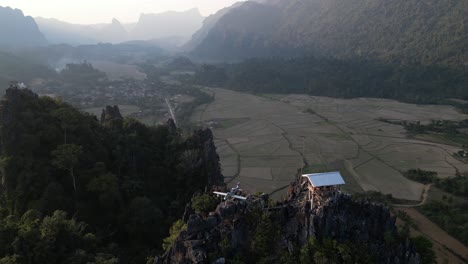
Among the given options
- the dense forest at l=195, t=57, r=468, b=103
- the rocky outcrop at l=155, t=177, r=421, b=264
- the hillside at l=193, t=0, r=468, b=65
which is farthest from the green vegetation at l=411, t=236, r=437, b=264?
the hillside at l=193, t=0, r=468, b=65

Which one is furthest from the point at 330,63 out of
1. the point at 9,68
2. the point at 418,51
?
the point at 9,68

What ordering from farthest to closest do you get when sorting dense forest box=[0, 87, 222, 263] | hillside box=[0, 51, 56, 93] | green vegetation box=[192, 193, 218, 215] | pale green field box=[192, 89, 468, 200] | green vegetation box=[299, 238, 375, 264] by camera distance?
hillside box=[0, 51, 56, 93], pale green field box=[192, 89, 468, 200], dense forest box=[0, 87, 222, 263], green vegetation box=[192, 193, 218, 215], green vegetation box=[299, 238, 375, 264]

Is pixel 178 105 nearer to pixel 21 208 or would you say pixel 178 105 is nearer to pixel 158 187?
pixel 158 187

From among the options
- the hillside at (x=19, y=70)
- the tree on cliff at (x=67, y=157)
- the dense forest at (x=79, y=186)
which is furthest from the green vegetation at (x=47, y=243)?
the hillside at (x=19, y=70)

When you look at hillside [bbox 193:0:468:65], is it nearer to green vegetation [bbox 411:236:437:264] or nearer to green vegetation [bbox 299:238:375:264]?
green vegetation [bbox 411:236:437:264]

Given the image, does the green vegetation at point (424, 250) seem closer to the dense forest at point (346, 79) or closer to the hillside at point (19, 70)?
the dense forest at point (346, 79)

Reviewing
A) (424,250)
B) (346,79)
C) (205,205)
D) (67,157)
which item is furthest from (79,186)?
(346,79)
